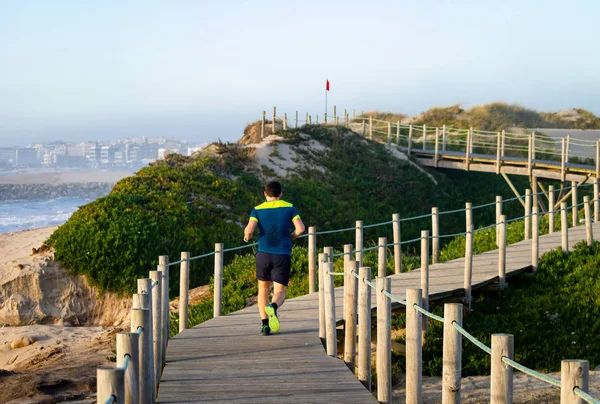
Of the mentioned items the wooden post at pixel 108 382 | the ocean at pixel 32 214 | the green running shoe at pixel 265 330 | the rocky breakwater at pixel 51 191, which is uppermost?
the wooden post at pixel 108 382

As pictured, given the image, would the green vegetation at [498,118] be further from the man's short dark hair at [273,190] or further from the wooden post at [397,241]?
the man's short dark hair at [273,190]

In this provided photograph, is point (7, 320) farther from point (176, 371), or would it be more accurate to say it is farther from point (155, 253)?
point (176, 371)

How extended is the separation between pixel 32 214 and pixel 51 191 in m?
31.1

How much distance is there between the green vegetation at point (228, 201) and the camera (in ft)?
72.2

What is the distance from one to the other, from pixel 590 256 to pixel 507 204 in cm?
1897

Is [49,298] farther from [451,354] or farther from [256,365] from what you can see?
[451,354]

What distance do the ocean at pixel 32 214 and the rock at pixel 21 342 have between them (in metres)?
38.9

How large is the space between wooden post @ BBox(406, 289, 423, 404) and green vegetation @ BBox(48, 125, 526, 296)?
45.3ft

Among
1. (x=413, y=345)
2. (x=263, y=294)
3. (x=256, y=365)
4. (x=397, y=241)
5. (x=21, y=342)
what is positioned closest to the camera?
(x=413, y=345)

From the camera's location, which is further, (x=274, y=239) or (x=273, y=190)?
(x=274, y=239)

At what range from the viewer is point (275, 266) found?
34.0ft

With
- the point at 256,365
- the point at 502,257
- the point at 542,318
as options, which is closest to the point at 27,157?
the point at 502,257

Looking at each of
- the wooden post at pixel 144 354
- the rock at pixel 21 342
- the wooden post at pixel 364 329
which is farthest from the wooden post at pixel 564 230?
the wooden post at pixel 144 354

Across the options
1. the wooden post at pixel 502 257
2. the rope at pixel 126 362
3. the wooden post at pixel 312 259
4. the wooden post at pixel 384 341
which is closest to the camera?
the rope at pixel 126 362
